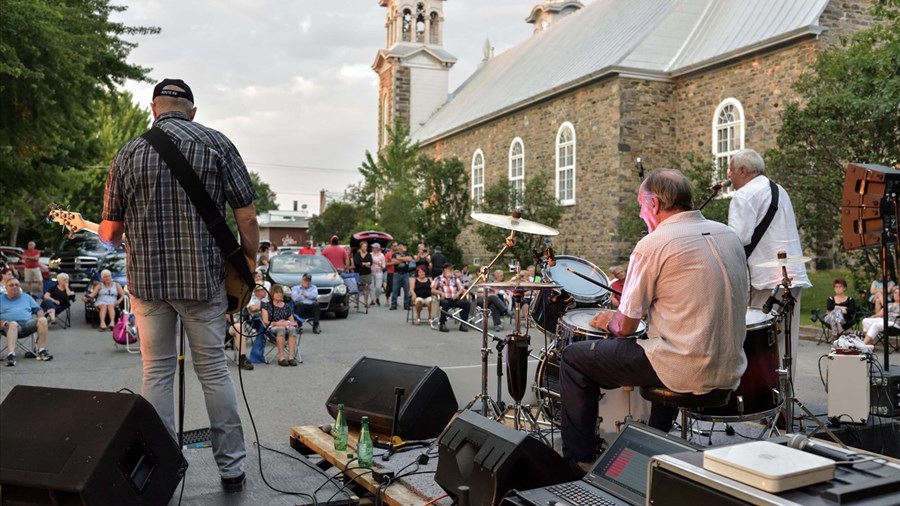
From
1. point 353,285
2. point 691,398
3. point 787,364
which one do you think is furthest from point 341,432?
point 353,285

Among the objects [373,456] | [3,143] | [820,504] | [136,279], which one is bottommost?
[373,456]

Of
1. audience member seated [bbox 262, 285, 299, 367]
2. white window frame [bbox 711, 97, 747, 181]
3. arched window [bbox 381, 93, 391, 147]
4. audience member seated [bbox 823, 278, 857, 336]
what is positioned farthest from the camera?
arched window [bbox 381, 93, 391, 147]

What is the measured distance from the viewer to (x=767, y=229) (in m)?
5.95

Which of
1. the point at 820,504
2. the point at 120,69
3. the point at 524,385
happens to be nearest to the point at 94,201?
the point at 120,69

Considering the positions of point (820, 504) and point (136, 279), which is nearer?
point (820, 504)

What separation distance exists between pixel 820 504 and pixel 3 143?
1883cm

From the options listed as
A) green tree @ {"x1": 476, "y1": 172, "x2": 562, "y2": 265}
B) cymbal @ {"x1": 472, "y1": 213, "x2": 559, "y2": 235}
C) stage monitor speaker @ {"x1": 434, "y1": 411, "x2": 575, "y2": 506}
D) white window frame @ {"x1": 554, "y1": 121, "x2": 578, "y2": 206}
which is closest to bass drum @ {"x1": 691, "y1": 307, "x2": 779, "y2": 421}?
stage monitor speaker @ {"x1": 434, "y1": 411, "x2": 575, "y2": 506}

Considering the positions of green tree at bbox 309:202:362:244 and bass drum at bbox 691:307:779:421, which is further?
green tree at bbox 309:202:362:244

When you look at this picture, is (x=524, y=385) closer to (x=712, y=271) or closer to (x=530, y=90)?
(x=712, y=271)

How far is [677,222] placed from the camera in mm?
4258

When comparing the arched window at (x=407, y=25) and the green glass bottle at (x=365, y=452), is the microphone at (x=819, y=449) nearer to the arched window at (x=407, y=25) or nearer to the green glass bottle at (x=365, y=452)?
the green glass bottle at (x=365, y=452)

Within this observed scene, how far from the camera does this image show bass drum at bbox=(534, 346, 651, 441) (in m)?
5.29

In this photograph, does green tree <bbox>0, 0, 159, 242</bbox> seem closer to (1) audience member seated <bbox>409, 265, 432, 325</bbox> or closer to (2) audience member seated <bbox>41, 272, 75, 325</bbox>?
(2) audience member seated <bbox>41, 272, 75, 325</bbox>

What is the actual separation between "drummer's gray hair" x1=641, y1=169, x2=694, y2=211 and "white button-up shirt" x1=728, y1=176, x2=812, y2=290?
1.76 metres
